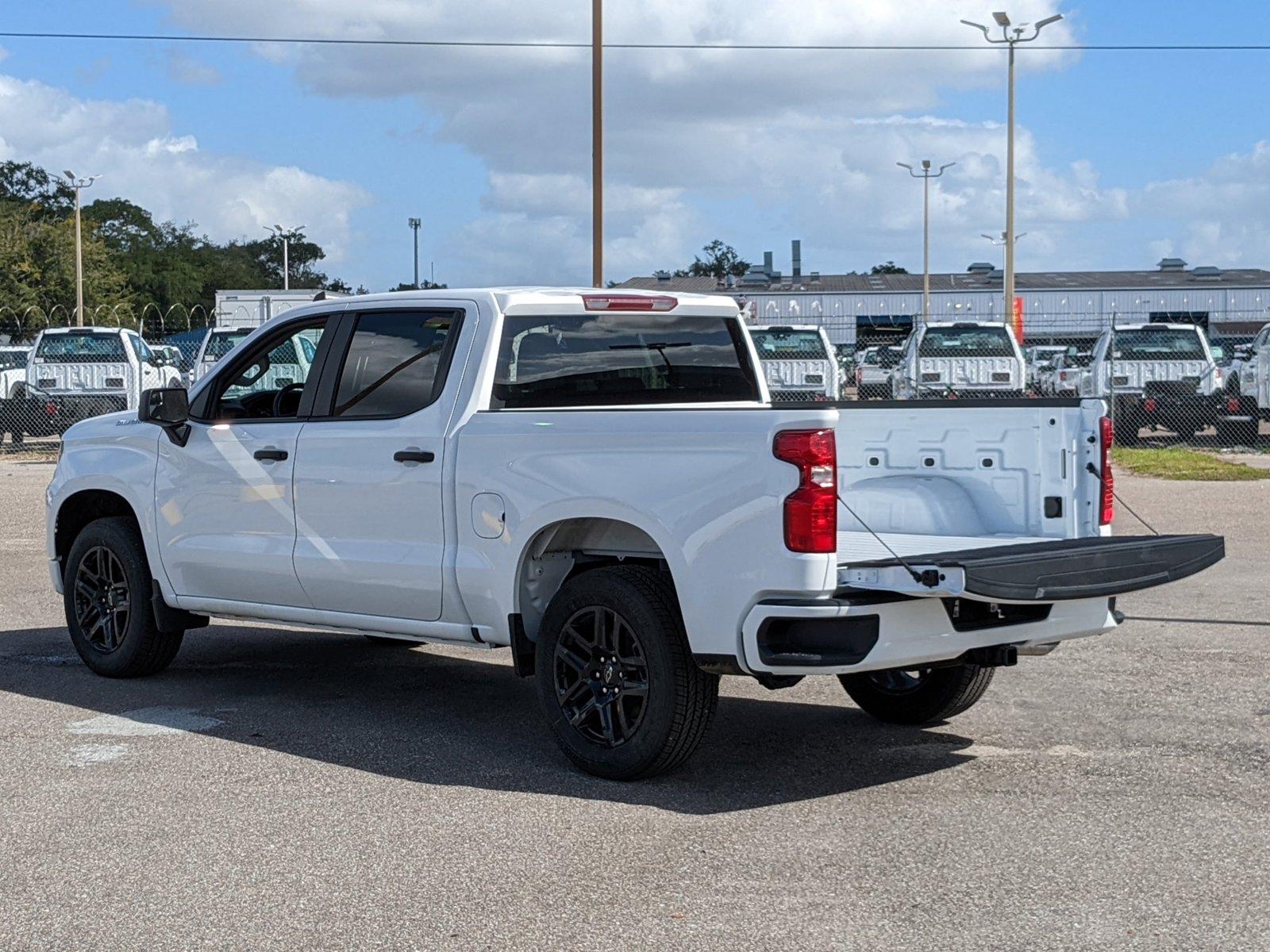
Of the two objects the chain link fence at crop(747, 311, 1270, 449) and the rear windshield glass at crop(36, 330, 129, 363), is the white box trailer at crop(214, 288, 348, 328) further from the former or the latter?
the chain link fence at crop(747, 311, 1270, 449)

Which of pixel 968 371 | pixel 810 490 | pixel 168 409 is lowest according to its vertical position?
pixel 810 490

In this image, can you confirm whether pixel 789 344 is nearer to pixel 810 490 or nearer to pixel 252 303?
pixel 252 303

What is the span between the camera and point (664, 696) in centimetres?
600

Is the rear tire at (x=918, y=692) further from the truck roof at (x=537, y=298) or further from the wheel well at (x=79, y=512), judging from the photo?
the wheel well at (x=79, y=512)

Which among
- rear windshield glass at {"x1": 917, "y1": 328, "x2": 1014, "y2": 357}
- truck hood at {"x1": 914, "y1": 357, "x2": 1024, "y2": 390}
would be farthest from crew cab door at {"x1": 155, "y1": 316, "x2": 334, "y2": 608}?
rear windshield glass at {"x1": 917, "y1": 328, "x2": 1014, "y2": 357}

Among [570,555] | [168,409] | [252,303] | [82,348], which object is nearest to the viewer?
[570,555]

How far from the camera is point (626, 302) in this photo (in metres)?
7.20

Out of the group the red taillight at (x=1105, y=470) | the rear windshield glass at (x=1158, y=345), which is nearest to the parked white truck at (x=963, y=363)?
the rear windshield glass at (x=1158, y=345)

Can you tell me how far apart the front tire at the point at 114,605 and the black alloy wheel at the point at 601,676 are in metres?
2.84

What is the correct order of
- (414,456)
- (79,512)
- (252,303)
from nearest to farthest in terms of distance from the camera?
(414,456)
(79,512)
(252,303)

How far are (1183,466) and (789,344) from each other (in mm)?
7699

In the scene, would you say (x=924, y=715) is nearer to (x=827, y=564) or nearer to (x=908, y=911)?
(x=827, y=564)

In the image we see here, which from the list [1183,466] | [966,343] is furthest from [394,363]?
[966,343]

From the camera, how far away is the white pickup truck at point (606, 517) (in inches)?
223
